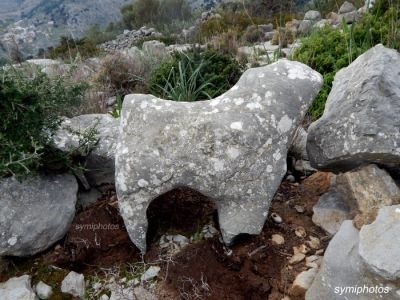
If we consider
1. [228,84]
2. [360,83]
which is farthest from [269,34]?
[360,83]

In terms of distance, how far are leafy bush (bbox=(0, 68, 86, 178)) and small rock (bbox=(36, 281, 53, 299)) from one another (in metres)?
0.78

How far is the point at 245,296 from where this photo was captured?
2518 mm

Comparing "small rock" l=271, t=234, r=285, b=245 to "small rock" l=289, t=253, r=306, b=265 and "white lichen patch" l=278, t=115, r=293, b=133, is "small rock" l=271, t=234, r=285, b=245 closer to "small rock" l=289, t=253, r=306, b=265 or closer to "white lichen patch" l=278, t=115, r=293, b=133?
"small rock" l=289, t=253, r=306, b=265

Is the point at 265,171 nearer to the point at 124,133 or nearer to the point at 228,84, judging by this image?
the point at 124,133

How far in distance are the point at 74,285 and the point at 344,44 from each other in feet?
14.4

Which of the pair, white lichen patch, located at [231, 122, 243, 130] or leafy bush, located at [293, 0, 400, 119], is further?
leafy bush, located at [293, 0, 400, 119]

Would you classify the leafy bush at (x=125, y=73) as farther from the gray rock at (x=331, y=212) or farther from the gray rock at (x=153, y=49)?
the gray rock at (x=331, y=212)

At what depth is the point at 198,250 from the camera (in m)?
2.77

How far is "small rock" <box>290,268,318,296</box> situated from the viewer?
2451 mm

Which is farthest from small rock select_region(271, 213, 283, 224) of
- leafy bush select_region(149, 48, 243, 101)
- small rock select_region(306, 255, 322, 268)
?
leafy bush select_region(149, 48, 243, 101)

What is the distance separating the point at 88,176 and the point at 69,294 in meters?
1.07

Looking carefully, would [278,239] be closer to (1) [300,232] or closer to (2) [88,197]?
(1) [300,232]

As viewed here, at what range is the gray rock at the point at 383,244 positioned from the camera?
196 centimetres

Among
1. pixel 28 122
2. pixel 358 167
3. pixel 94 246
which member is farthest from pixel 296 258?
pixel 28 122
